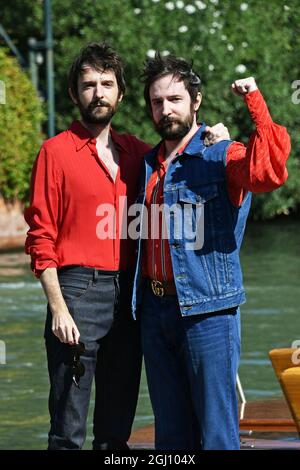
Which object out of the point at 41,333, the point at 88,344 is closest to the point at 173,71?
the point at 88,344

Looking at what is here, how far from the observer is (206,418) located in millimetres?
5613

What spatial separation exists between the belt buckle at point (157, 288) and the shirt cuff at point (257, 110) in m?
0.71

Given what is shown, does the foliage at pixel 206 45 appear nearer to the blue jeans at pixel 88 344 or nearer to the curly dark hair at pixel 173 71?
the blue jeans at pixel 88 344

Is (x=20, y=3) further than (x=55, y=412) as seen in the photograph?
Yes

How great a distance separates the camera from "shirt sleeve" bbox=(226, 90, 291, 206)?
5344 mm

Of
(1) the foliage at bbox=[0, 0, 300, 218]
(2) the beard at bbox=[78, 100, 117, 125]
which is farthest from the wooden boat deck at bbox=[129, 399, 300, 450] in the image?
(1) the foliage at bbox=[0, 0, 300, 218]

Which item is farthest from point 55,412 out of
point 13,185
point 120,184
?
point 13,185

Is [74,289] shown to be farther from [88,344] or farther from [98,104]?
[98,104]

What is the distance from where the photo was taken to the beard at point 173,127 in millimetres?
5703

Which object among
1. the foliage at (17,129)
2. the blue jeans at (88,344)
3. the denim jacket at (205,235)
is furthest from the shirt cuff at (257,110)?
the foliage at (17,129)

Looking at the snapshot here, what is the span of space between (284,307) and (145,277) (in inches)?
407

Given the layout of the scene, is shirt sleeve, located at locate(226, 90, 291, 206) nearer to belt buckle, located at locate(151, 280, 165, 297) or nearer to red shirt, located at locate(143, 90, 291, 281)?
red shirt, located at locate(143, 90, 291, 281)

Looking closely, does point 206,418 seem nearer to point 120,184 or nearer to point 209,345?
point 209,345

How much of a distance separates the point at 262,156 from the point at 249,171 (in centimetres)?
7
